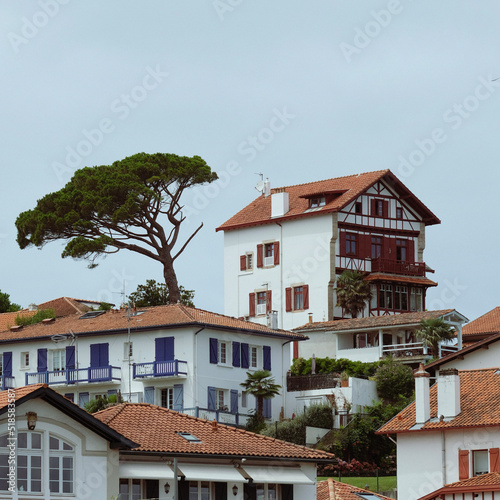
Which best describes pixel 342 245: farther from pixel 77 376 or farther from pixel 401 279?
pixel 77 376

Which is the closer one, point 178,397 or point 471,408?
point 471,408

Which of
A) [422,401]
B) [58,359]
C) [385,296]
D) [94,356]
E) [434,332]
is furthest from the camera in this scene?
[385,296]

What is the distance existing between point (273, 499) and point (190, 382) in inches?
1056

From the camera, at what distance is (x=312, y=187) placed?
89.1 metres

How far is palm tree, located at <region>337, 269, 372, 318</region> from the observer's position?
81750mm

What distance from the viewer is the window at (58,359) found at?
71.6 m

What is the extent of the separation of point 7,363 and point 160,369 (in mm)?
9590

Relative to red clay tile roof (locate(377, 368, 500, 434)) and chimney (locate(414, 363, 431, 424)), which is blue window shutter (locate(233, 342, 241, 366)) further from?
chimney (locate(414, 363, 431, 424))

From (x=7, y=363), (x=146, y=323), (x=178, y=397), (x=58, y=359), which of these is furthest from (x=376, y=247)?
(x=7, y=363)

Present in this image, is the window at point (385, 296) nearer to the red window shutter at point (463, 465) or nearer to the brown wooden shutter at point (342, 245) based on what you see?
the brown wooden shutter at point (342, 245)

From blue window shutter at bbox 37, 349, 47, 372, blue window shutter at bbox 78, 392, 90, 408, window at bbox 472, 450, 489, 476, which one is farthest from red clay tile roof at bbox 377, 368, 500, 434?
blue window shutter at bbox 37, 349, 47, 372

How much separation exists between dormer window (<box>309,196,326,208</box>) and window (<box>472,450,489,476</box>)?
41.2 metres

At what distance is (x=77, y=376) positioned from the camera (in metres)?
70.2

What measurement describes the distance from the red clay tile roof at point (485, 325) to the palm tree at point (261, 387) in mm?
17730
